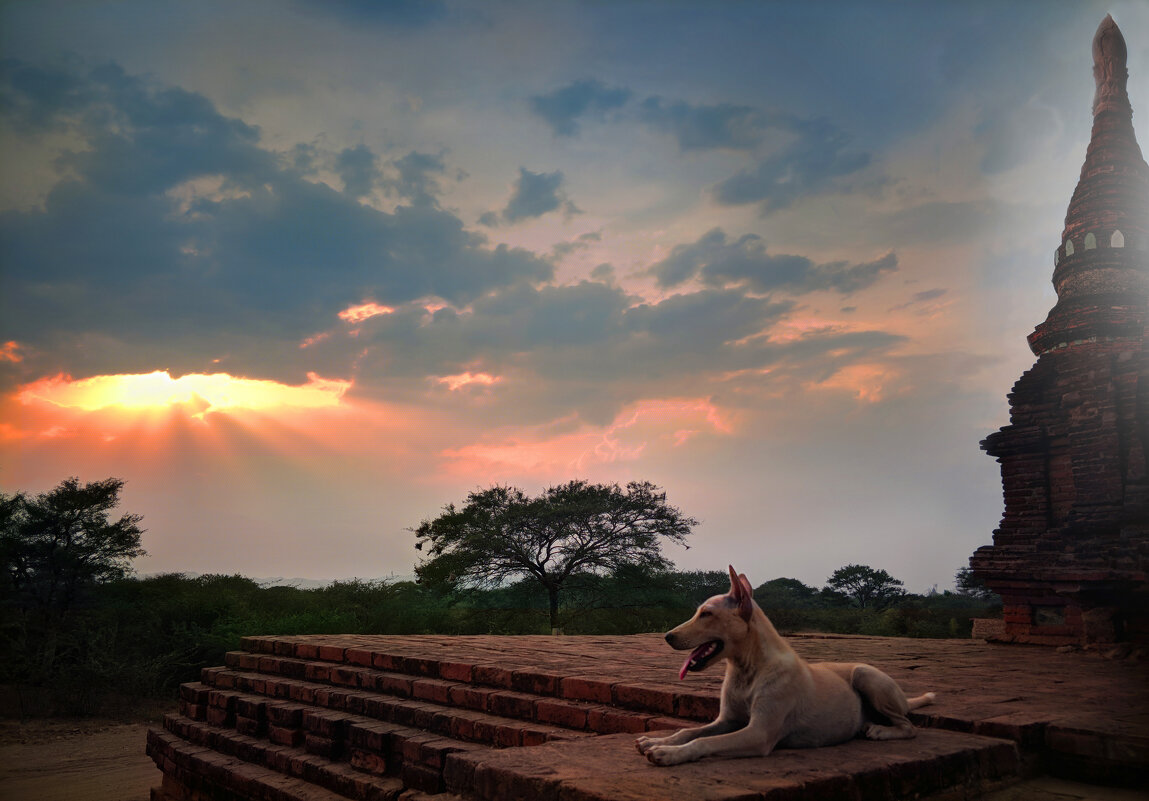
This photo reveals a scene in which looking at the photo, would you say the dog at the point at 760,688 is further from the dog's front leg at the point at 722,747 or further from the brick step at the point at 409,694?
the brick step at the point at 409,694

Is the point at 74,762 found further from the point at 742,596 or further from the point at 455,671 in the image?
the point at 742,596

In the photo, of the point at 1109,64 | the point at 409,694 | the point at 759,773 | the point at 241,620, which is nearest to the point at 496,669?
the point at 409,694

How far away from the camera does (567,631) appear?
62.8ft

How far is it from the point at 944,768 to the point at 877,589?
2918cm

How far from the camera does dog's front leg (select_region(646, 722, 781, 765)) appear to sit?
7.77 ft

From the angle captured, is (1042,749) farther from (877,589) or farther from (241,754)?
(877,589)

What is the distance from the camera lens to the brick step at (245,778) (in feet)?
14.4

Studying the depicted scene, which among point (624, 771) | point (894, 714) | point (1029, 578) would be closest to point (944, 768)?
point (894, 714)

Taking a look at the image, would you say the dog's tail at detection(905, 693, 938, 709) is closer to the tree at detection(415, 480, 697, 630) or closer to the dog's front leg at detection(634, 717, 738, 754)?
the dog's front leg at detection(634, 717, 738, 754)

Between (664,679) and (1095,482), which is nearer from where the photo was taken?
(664,679)

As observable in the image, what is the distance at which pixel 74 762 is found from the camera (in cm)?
941

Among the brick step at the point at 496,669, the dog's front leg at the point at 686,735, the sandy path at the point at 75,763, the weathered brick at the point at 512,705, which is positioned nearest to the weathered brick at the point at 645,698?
the brick step at the point at 496,669

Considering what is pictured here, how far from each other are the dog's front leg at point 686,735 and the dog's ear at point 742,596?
1.25ft

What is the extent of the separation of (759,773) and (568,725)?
1866 millimetres
